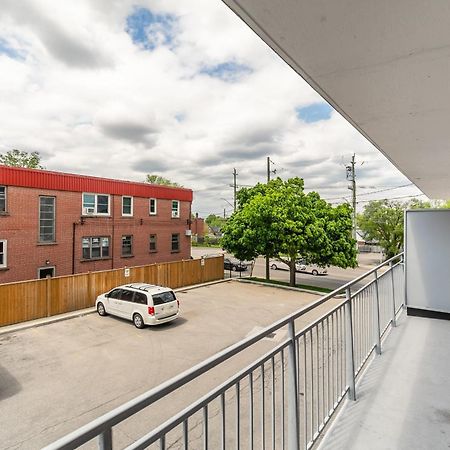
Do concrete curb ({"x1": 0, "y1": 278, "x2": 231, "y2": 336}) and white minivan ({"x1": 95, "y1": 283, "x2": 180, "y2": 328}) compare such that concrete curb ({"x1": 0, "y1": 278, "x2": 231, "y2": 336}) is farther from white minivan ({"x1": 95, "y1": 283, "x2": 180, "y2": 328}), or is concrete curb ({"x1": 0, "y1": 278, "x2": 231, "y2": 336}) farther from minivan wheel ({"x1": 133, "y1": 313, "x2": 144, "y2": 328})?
minivan wheel ({"x1": 133, "y1": 313, "x2": 144, "y2": 328})

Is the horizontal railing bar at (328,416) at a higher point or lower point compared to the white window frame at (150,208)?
lower

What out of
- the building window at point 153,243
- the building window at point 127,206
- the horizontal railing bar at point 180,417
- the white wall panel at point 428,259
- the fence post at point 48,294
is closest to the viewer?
the horizontal railing bar at point 180,417

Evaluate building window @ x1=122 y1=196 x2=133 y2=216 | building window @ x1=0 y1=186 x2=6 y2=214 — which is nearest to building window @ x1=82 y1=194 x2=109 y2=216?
building window @ x1=122 y1=196 x2=133 y2=216

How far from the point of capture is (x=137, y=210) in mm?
21328

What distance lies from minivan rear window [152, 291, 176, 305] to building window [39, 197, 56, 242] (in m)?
9.04

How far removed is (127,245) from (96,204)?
11.1ft

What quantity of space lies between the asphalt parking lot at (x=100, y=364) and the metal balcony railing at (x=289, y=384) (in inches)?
67.8

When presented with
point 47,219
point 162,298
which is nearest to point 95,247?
point 47,219

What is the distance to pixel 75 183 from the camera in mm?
17766

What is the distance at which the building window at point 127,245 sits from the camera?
2047 cm

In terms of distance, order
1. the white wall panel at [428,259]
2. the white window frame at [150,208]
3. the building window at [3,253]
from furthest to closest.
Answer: the white window frame at [150,208] → the building window at [3,253] → the white wall panel at [428,259]

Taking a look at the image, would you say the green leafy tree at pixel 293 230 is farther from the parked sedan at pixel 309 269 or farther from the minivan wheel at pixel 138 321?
the minivan wheel at pixel 138 321

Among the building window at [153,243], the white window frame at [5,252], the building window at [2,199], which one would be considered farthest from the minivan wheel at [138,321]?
the building window at [153,243]

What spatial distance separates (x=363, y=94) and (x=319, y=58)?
0.72 metres
